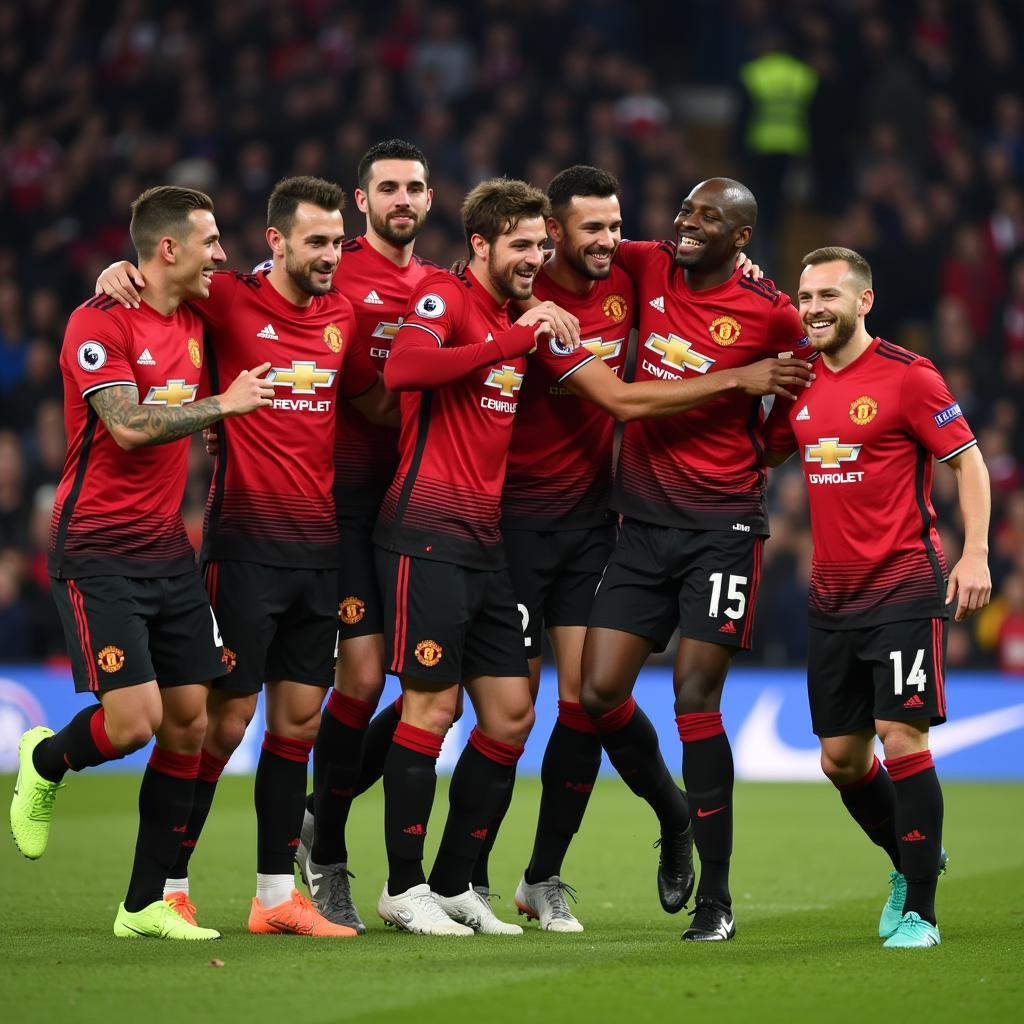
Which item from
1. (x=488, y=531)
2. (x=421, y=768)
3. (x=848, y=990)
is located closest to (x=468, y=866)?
(x=421, y=768)

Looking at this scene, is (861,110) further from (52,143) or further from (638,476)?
(638,476)

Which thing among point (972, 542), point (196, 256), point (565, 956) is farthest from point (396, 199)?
point (565, 956)

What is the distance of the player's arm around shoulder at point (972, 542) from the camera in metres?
6.27

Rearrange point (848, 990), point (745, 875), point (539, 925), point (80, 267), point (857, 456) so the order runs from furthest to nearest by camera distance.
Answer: point (80, 267), point (745, 875), point (539, 925), point (857, 456), point (848, 990)

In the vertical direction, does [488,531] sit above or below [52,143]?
below

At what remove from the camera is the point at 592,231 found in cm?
703

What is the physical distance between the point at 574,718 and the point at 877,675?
1343mm

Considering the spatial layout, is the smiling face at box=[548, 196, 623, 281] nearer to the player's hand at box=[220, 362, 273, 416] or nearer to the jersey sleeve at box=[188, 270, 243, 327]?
the jersey sleeve at box=[188, 270, 243, 327]

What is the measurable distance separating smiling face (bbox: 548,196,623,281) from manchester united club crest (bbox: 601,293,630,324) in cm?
17

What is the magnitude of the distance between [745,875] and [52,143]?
12.1 m

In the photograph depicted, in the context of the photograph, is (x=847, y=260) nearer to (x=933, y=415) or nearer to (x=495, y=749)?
(x=933, y=415)

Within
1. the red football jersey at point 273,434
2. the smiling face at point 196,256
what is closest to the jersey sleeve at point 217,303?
the red football jersey at point 273,434

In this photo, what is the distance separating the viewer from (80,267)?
669 inches

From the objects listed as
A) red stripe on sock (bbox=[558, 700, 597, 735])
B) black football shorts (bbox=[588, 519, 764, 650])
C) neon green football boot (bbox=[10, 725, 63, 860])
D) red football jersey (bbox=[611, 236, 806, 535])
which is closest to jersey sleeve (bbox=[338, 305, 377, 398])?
red football jersey (bbox=[611, 236, 806, 535])
